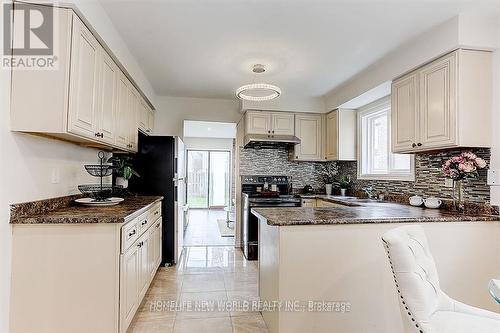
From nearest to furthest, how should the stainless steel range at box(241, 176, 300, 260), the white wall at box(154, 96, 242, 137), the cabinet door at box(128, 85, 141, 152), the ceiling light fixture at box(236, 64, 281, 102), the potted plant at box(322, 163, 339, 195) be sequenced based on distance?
the ceiling light fixture at box(236, 64, 281, 102) → the cabinet door at box(128, 85, 141, 152) → the stainless steel range at box(241, 176, 300, 260) → the white wall at box(154, 96, 242, 137) → the potted plant at box(322, 163, 339, 195)

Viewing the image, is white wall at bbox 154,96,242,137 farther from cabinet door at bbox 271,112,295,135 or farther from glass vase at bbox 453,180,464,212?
glass vase at bbox 453,180,464,212

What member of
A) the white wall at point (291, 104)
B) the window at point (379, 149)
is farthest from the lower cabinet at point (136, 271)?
the window at point (379, 149)

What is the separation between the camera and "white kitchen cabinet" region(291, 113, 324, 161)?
473 centimetres

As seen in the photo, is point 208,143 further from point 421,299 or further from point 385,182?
point 421,299

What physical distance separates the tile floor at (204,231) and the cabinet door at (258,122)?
2.05m

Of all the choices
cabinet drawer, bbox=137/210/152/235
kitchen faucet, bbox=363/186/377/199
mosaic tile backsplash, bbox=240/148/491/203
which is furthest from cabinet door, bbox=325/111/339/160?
cabinet drawer, bbox=137/210/152/235

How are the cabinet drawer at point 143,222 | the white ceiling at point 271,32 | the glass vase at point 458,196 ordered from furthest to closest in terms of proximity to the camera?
the glass vase at point 458,196, the cabinet drawer at point 143,222, the white ceiling at point 271,32

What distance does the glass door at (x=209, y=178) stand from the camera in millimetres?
9414

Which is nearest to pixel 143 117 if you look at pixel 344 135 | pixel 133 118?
pixel 133 118

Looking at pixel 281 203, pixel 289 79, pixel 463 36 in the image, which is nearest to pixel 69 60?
pixel 289 79

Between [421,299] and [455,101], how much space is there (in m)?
1.80

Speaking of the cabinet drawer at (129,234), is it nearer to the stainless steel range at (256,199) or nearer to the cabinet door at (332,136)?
the stainless steel range at (256,199)

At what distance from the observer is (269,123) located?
180 inches

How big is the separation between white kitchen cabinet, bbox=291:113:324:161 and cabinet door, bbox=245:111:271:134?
51cm
